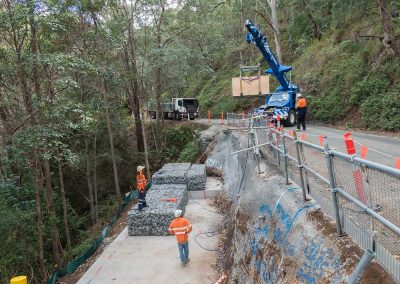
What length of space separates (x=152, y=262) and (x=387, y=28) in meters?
16.9

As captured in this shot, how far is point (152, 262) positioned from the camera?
39.1ft

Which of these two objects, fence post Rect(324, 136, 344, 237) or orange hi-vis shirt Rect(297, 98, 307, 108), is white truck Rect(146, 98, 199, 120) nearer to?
orange hi-vis shirt Rect(297, 98, 307, 108)

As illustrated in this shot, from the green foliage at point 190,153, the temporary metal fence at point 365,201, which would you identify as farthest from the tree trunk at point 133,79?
the temporary metal fence at point 365,201

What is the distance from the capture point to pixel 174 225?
1098 cm

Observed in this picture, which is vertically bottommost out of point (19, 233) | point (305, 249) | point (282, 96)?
point (19, 233)

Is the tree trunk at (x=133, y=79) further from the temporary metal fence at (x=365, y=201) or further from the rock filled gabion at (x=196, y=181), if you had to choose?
the temporary metal fence at (x=365, y=201)

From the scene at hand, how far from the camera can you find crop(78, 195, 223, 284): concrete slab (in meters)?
10.8

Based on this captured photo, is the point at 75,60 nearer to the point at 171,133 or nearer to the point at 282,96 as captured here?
the point at 282,96

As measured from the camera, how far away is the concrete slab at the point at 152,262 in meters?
10.8

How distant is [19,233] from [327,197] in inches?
572

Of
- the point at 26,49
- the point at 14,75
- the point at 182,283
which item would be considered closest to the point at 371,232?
the point at 182,283

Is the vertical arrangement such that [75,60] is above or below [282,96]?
above

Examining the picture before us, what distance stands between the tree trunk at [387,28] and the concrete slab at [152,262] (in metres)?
13.3

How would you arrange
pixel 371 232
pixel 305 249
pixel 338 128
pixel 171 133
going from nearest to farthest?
pixel 371 232 → pixel 305 249 → pixel 338 128 → pixel 171 133
